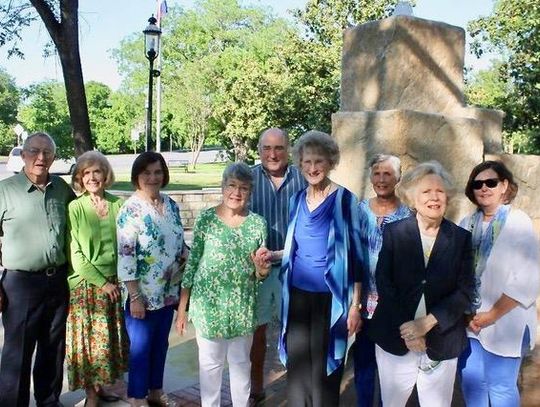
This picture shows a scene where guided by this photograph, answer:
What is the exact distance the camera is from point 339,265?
304 centimetres

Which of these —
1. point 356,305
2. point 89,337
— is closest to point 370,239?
point 356,305

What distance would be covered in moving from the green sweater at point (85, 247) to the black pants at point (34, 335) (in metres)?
0.13

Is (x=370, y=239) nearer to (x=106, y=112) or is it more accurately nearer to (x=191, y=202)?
(x=191, y=202)

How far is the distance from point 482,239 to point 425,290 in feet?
1.49

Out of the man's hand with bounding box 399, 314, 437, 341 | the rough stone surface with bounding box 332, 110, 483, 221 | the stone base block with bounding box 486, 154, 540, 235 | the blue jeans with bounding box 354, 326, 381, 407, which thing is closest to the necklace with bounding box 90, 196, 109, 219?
the blue jeans with bounding box 354, 326, 381, 407

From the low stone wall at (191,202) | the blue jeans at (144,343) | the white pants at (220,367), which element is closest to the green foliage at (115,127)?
the low stone wall at (191,202)

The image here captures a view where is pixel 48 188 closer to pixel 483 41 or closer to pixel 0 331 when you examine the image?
pixel 0 331

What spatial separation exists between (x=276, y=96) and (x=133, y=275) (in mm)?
17112

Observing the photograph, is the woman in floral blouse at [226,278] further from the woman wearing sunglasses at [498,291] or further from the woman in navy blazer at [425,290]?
the woman wearing sunglasses at [498,291]

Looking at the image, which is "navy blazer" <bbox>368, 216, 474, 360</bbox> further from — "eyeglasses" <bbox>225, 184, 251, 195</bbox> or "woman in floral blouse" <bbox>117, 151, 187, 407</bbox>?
"woman in floral blouse" <bbox>117, 151, 187, 407</bbox>

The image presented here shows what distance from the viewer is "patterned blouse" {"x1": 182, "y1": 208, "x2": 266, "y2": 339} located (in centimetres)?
325

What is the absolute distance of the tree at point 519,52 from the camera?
1205 centimetres

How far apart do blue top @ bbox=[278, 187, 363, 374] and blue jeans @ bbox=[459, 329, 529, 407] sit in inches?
25.9

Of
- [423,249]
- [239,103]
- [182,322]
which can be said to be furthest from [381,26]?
[239,103]
